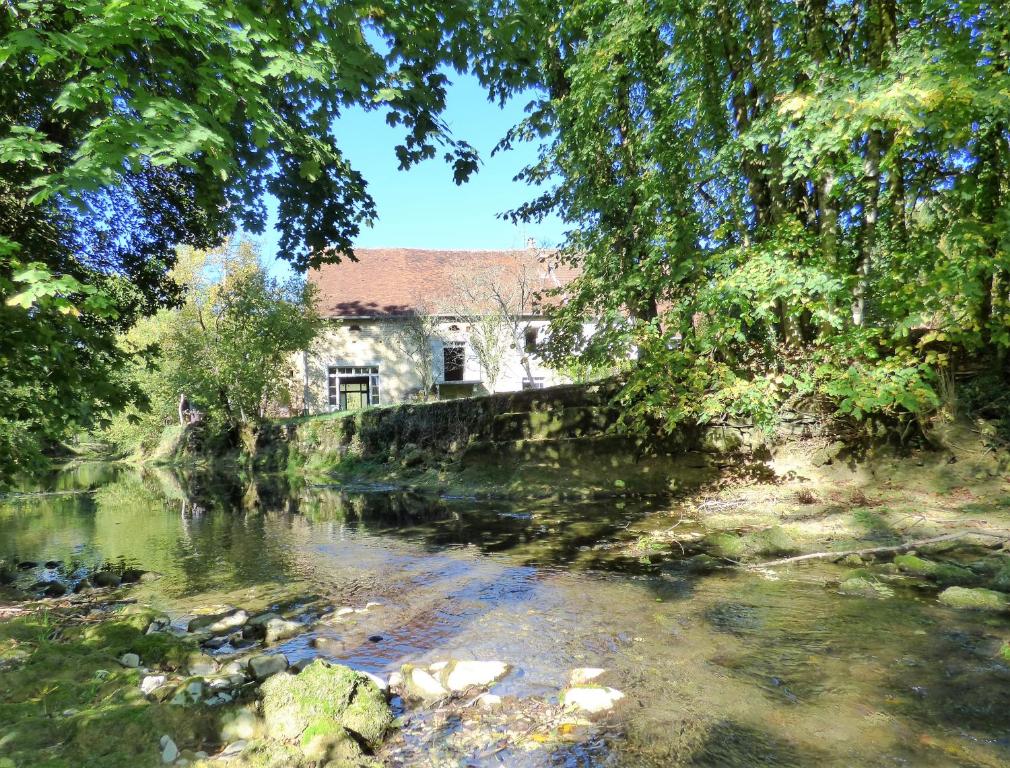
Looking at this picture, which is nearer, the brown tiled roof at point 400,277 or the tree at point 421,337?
the tree at point 421,337

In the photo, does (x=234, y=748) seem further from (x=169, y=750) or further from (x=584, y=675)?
(x=584, y=675)

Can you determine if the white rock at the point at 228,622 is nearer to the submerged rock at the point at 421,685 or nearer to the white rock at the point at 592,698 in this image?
the submerged rock at the point at 421,685

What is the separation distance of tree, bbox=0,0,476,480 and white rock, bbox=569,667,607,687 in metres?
Result: 3.53

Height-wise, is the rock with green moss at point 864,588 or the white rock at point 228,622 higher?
the rock with green moss at point 864,588

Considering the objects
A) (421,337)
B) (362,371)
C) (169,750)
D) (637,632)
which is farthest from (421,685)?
(362,371)

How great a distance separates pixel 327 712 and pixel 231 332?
22.3 metres

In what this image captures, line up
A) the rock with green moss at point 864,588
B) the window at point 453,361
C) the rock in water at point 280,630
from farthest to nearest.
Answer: the window at point 453,361 < the rock with green moss at point 864,588 < the rock in water at point 280,630

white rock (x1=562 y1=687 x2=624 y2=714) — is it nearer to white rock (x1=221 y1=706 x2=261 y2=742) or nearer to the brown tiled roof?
white rock (x1=221 y1=706 x2=261 y2=742)

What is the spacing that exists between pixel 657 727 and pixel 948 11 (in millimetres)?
7740

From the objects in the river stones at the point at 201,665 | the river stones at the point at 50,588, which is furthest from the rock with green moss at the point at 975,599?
the river stones at the point at 50,588

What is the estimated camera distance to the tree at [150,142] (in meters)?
3.47

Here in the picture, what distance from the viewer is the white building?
26719 millimetres

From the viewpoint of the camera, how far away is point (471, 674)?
387 cm

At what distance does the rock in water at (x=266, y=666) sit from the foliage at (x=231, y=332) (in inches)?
805
